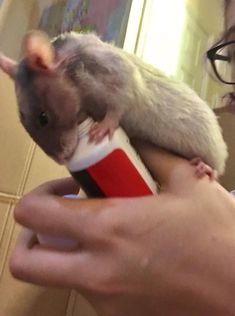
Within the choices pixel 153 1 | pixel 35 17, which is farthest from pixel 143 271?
pixel 35 17

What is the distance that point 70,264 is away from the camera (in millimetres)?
555

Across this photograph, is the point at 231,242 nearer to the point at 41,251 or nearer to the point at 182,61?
the point at 41,251

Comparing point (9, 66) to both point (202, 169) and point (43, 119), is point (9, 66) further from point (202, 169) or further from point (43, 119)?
point (202, 169)

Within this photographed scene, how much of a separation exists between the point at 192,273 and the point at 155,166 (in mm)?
146

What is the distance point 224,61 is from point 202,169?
565mm

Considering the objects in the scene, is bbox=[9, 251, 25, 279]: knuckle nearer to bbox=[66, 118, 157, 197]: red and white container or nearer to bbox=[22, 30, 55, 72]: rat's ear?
bbox=[66, 118, 157, 197]: red and white container

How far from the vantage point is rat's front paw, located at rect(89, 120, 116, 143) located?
21.2 inches

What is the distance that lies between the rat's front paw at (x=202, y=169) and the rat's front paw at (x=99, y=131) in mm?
140

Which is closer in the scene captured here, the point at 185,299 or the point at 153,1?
the point at 185,299

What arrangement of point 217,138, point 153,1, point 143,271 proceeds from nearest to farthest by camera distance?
point 143,271 < point 217,138 < point 153,1

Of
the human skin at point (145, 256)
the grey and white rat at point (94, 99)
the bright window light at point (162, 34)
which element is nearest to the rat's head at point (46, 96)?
the grey and white rat at point (94, 99)

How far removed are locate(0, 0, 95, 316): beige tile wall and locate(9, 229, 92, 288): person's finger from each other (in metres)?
0.32

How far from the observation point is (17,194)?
96 cm

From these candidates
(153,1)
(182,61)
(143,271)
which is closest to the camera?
(143,271)
